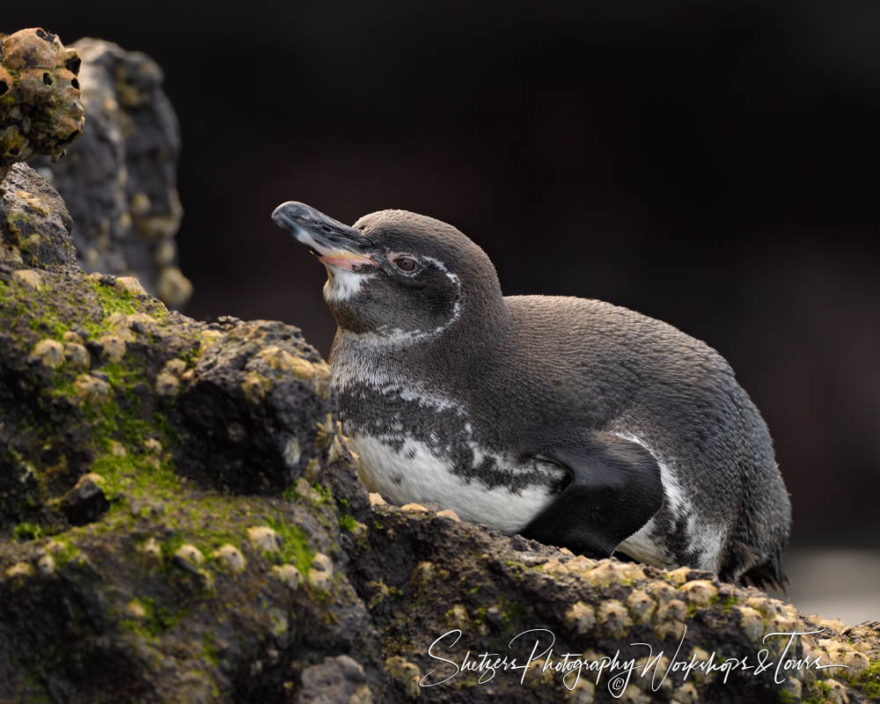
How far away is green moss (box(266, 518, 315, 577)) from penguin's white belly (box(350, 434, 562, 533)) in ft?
2.19

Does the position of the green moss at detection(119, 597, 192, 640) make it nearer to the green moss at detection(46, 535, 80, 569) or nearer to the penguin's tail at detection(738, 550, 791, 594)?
the green moss at detection(46, 535, 80, 569)

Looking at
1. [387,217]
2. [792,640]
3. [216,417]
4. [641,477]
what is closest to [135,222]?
[387,217]

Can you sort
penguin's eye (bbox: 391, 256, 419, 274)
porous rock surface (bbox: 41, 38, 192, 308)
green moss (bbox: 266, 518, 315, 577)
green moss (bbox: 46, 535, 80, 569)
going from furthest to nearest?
porous rock surface (bbox: 41, 38, 192, 308)
penguin's eye (bbox: 391, 256, 419, 274)
green moss (bbox: 266, 518, 315, 577)
green moss (bbox: 46, 535, 80, 569)

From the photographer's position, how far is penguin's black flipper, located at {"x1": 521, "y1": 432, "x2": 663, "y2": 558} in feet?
6.75

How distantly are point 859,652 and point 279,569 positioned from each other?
0.87m

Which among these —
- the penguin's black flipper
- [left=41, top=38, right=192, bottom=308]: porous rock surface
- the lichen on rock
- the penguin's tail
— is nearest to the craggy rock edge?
the lichen on rock

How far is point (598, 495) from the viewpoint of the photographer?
2.05 meters

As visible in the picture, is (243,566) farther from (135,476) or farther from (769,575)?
(769,575)

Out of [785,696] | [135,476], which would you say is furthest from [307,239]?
[785,696]

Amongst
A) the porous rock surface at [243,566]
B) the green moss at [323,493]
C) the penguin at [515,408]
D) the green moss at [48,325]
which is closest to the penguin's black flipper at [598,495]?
the penguin at [515,408]

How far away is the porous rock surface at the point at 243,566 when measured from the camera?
1337 mm

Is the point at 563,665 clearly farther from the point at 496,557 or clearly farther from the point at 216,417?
the point at 216,417

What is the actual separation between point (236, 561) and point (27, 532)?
0.24 metres

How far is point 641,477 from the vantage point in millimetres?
2082
